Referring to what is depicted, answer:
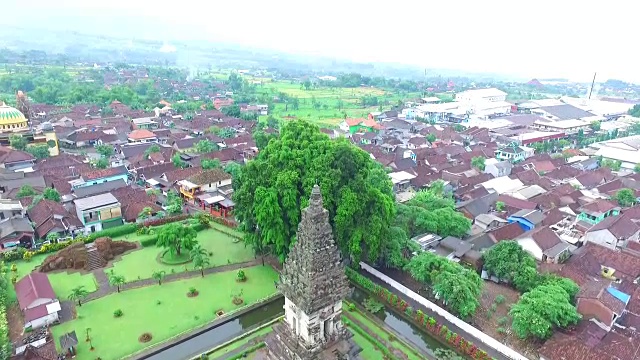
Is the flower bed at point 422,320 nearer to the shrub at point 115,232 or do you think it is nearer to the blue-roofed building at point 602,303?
the blue-roofed building at point 602,303

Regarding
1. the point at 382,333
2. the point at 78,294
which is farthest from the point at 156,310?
the point at 382,333

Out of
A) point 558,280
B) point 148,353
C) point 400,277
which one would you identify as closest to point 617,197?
point 558,280

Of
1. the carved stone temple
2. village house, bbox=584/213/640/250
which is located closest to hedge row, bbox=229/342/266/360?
the carved stone temple

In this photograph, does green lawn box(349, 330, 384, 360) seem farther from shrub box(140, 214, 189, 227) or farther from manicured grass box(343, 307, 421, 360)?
shrub box(140, 214, 189, 227)

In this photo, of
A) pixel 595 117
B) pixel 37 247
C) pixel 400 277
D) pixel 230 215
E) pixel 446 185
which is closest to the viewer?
pixel 400 277

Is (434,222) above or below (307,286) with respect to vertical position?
below

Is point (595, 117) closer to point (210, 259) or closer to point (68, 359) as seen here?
point (210, 259)

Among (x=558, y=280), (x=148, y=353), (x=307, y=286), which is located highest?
(x=307, y=286)
